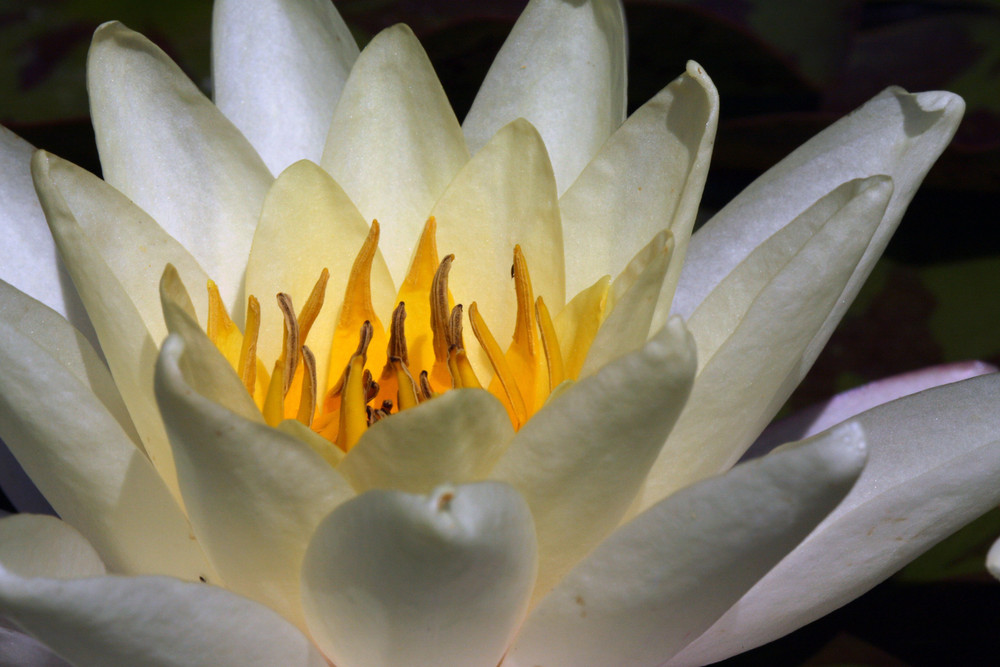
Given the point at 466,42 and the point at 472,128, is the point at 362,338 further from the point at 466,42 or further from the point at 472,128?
the point at 466,42

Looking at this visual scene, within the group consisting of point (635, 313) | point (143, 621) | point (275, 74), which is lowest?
point (143, 621)

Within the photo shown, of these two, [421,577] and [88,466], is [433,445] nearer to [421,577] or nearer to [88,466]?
[421,577]

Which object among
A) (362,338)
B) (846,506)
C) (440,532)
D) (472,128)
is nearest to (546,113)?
(472,128)

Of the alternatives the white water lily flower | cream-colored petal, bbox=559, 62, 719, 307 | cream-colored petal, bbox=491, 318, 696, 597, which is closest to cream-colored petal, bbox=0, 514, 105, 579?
the white water lily flower

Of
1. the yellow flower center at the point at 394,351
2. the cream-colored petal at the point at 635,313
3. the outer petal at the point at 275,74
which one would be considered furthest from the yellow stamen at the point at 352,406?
the outer petal at the point at 275,74

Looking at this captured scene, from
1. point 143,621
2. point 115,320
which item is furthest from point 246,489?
point 115,320

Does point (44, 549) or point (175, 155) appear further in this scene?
point (175, 155)
